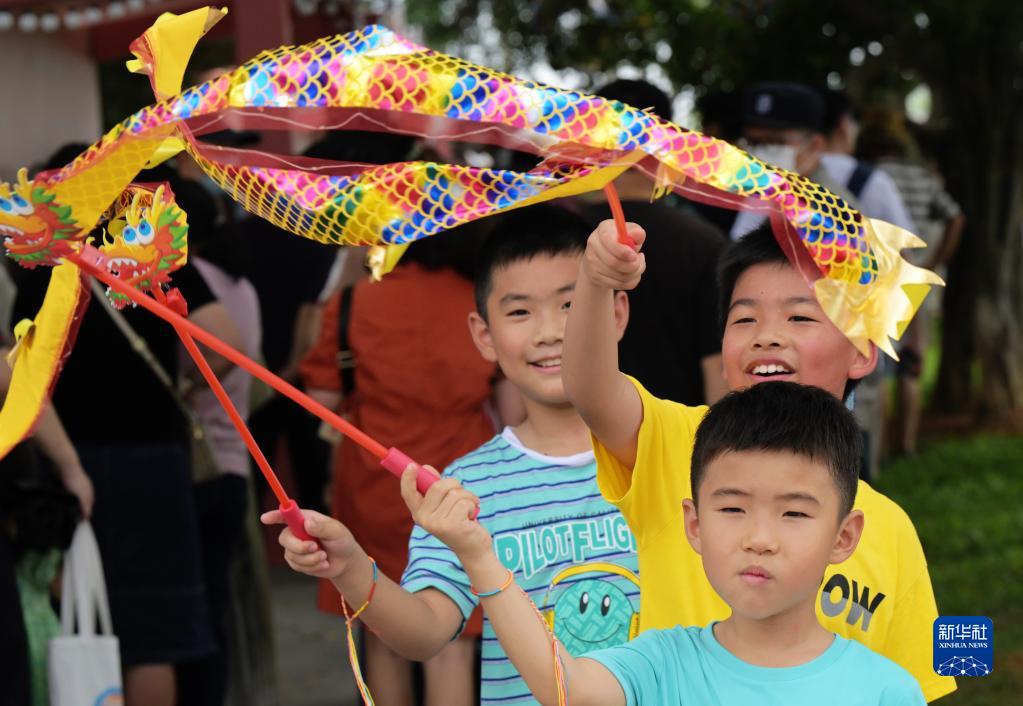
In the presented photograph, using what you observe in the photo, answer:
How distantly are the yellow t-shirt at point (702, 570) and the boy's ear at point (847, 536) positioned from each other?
0.22m

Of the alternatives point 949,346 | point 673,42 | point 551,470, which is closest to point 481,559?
point 551,470

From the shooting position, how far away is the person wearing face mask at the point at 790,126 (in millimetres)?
5387

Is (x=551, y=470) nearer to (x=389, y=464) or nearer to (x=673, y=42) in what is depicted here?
(x=389, y=464)

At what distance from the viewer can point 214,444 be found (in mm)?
4449

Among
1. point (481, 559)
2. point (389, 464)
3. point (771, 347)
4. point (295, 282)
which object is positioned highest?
point (295, 282)

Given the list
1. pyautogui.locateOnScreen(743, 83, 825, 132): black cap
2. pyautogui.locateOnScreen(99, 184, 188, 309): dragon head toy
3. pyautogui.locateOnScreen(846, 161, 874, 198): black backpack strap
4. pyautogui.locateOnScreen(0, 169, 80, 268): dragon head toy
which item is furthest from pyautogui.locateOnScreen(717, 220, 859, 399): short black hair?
pyautogui.locateOnScreen(846, 161, 874, 198): black backpack strap

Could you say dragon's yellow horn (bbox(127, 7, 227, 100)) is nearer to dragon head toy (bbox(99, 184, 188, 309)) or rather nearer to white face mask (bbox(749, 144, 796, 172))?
dragon head toy (bbox(99, 184, 188, 309))

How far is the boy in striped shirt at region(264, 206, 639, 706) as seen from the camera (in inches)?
103

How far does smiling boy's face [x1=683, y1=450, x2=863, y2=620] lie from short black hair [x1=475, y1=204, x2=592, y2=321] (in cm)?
102

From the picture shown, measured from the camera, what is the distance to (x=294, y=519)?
2.16 metres

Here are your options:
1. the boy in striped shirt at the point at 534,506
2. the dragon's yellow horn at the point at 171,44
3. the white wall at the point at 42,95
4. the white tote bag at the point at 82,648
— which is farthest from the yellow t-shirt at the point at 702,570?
the white wall at the point at 42,95

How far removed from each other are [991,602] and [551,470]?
3899 millimetres

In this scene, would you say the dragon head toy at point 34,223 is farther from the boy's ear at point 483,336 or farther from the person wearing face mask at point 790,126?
the person wearing face mask at point 790,126

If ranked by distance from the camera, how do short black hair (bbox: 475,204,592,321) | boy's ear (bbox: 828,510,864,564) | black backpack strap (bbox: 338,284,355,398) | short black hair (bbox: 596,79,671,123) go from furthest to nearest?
black backpack strap (bbox: 338,284,355,398) → short black hair (bbox: 596,79,671,123) → short black hair (bbox: 475,204,592,321) → boy's ear (bbox: 828,510,864,564)
